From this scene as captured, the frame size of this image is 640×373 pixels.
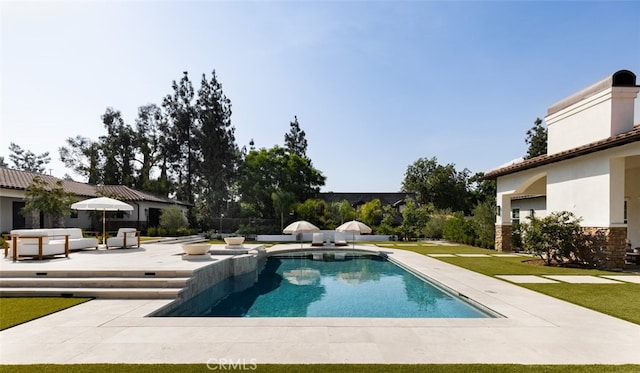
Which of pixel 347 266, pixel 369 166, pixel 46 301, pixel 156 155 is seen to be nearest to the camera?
pixel 46 301

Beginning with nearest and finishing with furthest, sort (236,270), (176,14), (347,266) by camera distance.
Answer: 1. (176,14)
2. (236,270)
3. (347,266)

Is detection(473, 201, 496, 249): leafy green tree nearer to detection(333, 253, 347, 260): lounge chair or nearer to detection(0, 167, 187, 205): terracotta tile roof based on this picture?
detection(333, 253, 347, 260): lounge chair

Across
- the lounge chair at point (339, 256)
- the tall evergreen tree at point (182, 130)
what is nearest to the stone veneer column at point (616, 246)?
the lounge chair at point (339, 256)

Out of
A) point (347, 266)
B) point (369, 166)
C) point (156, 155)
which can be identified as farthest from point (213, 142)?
point (347, 266)

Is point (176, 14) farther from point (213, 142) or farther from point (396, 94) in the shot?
point (213, 142)

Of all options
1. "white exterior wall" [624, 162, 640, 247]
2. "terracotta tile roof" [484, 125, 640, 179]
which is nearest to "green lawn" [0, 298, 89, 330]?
"terracotta tile roof" [484, 125, 640, 179]

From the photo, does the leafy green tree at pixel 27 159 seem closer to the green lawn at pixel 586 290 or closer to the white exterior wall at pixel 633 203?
the green lawn at pixel 586 290

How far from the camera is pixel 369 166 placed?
30484mm

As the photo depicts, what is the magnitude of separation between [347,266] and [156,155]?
29988 mm

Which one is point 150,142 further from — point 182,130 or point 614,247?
point 614,247

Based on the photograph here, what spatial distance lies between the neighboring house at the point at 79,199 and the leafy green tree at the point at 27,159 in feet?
117

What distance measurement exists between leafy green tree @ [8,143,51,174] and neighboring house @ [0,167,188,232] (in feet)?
117

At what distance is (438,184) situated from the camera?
41.4 meters

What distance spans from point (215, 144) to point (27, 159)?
40.4 metres
